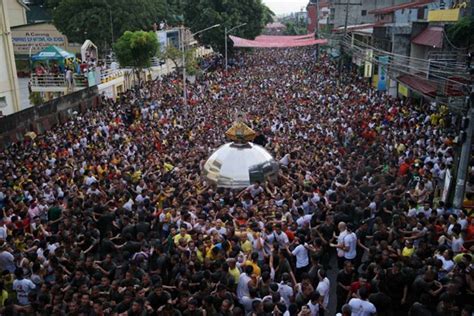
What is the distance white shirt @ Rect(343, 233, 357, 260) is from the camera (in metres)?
8.73

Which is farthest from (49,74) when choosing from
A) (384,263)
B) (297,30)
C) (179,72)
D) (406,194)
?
(297,30)

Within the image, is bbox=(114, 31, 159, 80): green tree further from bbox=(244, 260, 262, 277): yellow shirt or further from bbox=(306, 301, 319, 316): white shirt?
bbox=(306, 301, 319, 316): white shirt

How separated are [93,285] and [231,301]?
2.14 meters

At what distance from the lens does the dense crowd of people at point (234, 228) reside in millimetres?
7141

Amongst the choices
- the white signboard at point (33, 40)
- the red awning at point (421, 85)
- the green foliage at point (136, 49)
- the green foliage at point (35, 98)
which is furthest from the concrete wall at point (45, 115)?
the white signboard at point (33, 40)

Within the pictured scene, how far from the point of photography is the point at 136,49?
33.0 metres

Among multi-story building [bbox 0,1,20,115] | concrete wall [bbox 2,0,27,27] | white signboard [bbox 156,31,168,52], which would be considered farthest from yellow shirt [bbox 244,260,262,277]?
concrete wall [bbox 2,0,27,27]

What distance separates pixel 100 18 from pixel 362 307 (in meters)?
40.0

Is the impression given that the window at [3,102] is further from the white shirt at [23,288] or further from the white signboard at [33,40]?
the white shirt at [23,288]

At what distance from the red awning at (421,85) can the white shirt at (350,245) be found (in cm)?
1022

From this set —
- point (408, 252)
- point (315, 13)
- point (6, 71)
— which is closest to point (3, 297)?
point (408, 252)

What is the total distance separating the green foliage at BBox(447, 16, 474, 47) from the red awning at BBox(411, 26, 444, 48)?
215cm

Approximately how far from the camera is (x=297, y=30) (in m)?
111

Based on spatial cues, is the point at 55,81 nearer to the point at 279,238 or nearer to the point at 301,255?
the point at 279,238
